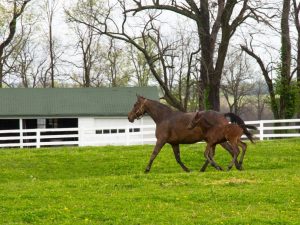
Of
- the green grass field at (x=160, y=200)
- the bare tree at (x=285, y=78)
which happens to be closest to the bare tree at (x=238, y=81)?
the bare tree at (x=285, y=78)

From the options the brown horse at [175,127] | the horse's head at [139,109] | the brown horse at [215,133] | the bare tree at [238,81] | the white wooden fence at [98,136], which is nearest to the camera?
the brown horse at [215,133]

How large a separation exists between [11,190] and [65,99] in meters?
29.0

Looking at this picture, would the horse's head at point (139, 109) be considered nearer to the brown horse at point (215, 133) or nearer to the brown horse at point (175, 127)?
the brown horse at point (175, 127)

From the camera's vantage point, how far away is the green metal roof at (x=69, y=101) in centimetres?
3991

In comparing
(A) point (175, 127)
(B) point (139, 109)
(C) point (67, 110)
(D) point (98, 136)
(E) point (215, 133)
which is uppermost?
(C) point (67, 110)

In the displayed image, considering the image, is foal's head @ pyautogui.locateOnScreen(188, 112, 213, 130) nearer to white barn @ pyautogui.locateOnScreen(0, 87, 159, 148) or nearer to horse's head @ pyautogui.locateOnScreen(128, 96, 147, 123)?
horse's head @ pyautogui.locateOnScreen(128, 96, 147, 123)

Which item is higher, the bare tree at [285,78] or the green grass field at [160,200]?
the bare tree at [285,78]

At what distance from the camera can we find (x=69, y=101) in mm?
41594

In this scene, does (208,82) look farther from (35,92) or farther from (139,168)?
(139,168)

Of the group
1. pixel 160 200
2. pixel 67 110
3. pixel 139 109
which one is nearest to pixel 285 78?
pixel 67 110

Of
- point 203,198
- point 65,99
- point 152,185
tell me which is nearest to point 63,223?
point 203,198

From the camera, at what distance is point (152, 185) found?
13.0 meters

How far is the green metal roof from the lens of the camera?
3991cm

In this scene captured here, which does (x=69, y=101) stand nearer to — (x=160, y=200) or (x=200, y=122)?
(x=200, y=122)
